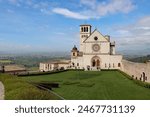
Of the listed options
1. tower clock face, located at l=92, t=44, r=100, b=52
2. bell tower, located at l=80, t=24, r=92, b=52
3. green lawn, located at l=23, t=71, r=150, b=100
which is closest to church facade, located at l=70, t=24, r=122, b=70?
tower clock face, located at l=92, t=44, r=100, b=52

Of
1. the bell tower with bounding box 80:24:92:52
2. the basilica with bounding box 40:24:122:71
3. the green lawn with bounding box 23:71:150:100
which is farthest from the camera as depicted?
the bell tower with bounding box 80:24:92:52

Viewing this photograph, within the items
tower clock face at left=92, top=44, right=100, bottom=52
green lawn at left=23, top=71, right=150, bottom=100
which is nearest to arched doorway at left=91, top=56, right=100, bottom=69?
tower clock face at left=92, top=44, right=100, bottom=52

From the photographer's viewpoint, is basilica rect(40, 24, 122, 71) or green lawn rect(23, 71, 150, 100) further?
basilica rect(40, 24, 122, 71)

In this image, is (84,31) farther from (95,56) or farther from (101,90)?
(101,90)

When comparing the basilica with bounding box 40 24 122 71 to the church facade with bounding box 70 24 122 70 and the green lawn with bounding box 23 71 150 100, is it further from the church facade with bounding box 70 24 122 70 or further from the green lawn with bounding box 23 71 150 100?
the green lawn with bounding box 23 71 150 100

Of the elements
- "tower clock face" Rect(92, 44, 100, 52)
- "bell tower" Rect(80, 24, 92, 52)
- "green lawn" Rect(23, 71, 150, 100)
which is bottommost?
"green lawn" Rect(23, 71, 150, 100)

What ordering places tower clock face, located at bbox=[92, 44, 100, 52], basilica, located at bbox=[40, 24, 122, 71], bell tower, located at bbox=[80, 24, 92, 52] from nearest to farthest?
1. basilica, located at bbox=[40, 24, 122, 71]
2. tower clock face, located at bbox=[92, 44, 100, 52]
3. bell tower, located at bbox=[80, 24, 92, 52]

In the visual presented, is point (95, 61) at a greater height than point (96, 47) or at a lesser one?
lesser

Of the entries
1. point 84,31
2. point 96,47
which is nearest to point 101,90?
point 96,47

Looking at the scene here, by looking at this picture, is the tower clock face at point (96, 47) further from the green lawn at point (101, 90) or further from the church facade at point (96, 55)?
the green lawn at point (101, 90)

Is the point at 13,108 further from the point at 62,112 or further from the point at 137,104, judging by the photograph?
the point at 137,104

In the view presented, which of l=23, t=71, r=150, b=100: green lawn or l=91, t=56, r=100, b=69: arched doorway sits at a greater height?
l=91, t=56, r=100, b=69: arched doorway
